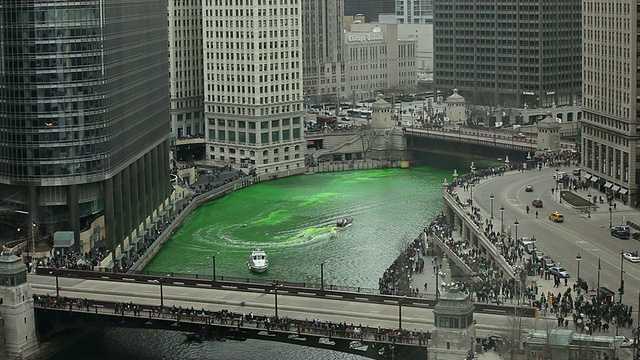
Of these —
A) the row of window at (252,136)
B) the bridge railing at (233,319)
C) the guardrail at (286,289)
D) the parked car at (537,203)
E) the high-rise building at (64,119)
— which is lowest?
the bridge railing at (233,319)

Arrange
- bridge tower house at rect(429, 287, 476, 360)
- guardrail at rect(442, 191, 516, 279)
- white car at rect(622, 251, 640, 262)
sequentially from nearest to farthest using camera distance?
bridge tower house at rect(429, 287, 476, 360) < guardrail at rect(442, 191, 516, 279) < white car at rect(622, 251, 640, 262)

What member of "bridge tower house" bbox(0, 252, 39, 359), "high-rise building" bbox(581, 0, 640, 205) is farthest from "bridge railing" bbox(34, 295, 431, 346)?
"high-rise building" bbox(581, 0, 640, 205)

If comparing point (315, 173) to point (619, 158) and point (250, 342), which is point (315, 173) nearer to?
point (619, 158)

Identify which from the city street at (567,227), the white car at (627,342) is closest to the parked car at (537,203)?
the city street at (567,227)

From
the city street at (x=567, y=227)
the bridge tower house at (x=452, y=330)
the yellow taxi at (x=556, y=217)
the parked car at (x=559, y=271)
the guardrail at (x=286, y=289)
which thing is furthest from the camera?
the yellow taxi at (x=556, y=217)

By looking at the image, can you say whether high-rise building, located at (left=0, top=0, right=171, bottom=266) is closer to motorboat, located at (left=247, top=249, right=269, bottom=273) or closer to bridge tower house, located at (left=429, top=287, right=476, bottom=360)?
motorboat, located at (left=247, top=249, right=269, bottom=273)

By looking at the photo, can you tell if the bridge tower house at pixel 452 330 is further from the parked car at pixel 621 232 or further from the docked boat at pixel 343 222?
the docked boat at pixel 343 222

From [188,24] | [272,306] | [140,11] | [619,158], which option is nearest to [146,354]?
[272,306]
